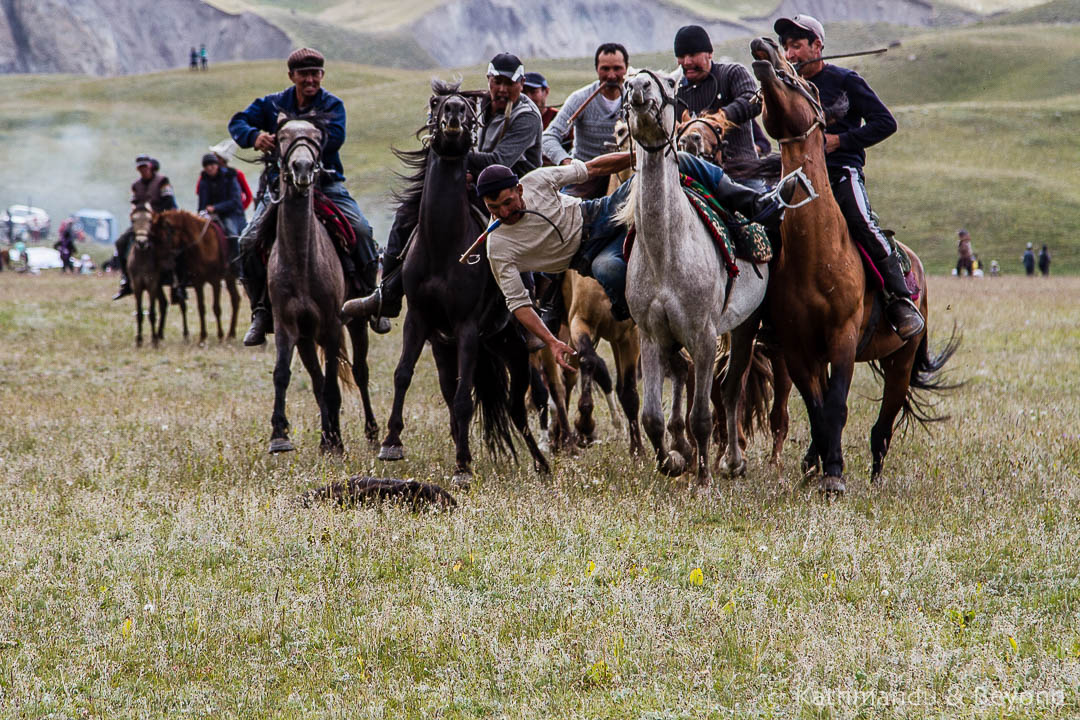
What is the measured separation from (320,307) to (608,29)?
551 ft

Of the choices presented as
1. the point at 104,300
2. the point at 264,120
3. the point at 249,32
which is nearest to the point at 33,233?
the point at 104,300

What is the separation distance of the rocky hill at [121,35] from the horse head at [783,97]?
143m

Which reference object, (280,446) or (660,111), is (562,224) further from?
(280,446)

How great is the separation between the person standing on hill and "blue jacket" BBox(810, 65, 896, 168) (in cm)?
199

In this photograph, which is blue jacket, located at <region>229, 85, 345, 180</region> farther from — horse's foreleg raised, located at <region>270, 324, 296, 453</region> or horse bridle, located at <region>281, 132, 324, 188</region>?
horse's foreleg raised, located at <region>270, 324, 296, 453</region>

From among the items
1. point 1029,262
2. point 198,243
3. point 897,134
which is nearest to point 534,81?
point 198,243

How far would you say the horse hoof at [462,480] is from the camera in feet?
27.0

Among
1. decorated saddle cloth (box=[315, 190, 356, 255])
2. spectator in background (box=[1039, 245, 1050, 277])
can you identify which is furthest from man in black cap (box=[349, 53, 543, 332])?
spectator in background (box=[1039, 245, 1050, 277])

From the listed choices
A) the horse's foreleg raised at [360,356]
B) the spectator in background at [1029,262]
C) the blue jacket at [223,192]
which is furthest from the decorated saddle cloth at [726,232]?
the spectator in background at [1029,262]

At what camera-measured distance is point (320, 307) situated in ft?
32.0

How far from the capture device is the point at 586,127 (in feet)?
32.7

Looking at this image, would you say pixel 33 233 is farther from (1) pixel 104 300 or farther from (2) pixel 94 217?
(1) pixel 104 300

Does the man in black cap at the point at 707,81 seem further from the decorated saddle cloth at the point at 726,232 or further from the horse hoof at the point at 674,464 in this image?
the horse hoof at the point at 674,464

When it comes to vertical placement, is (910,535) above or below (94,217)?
above
